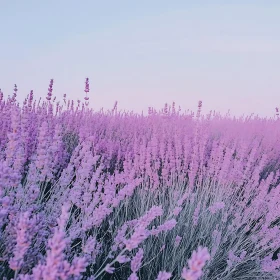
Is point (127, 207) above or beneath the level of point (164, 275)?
beneath

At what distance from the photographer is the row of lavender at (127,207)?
1.33 meters

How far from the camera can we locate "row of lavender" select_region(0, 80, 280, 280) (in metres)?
1.33

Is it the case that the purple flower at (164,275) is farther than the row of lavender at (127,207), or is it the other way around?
the row of lavender at (127,207)

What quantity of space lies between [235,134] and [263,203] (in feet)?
9.75

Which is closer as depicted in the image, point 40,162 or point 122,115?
point 40,162

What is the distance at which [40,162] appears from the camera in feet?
6.25

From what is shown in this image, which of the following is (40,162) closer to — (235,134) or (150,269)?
(150,269)

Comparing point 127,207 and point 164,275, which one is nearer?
point 164,275

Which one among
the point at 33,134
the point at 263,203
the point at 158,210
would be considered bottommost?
the point at 263,203

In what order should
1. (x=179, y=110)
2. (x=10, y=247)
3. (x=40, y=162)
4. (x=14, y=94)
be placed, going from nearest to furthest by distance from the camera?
(x=10, y=247), (x=40, y=162), (x=14, y=94), (x=179, y=110)

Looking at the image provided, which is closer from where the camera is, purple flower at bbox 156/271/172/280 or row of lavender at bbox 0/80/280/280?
purple flower at bbox 156/271/172/280

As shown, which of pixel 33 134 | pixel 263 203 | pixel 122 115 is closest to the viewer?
pixel 263 203

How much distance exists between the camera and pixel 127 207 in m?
3.22

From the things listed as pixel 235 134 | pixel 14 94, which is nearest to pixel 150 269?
pixel 14 94
